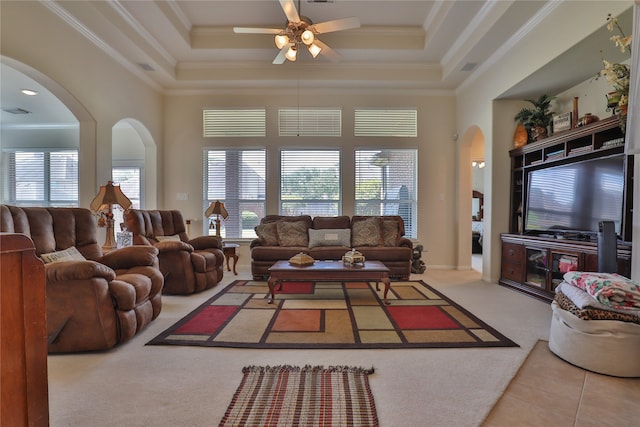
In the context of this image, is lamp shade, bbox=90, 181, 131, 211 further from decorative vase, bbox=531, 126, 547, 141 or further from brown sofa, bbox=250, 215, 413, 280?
decorative vase, bbox=531, 126, 547, 141

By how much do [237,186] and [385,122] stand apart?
9.90ft

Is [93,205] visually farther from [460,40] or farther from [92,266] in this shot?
[460,40]

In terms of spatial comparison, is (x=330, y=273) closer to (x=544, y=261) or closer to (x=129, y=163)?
(x=544, y=261)

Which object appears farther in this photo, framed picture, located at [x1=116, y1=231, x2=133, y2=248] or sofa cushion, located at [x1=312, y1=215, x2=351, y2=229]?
sofa cushion, located at [x1=312, y1=215, x2=351, y2=229]

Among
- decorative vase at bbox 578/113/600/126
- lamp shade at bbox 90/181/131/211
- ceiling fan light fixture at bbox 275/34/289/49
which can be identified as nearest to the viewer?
lamp shade at bbox 90/181/131/211

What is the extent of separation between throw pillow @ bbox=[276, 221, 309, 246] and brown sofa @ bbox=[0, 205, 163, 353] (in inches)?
91.3

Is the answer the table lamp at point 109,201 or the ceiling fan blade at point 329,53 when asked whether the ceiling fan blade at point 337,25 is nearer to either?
the ceiling fan blade at point 329,53

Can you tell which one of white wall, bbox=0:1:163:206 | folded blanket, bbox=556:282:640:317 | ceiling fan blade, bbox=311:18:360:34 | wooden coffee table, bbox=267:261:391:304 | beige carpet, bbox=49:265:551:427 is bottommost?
beige carpet, bbox=49:265:551:427

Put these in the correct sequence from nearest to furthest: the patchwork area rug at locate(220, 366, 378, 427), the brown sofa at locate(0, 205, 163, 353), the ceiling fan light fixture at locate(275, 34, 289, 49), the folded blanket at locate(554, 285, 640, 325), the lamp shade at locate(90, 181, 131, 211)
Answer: the patchwork area rug at locate(220, 366, 378, 427), the folded blanket at locate(554, 285, 640, 325), the brown sofa at locate(0, 205, 163, 353), the lamp shade at locate(90, 181, 131, 211), the ceiling fan light fixture at locate(275, 34, 289, 49)

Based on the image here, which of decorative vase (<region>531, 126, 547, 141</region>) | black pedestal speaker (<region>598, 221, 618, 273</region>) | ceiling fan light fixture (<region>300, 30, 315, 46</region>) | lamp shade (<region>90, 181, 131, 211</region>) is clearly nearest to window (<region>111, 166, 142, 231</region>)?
lamp shade (<region>90, 181, 131, 211</region>)

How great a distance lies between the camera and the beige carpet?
1.56m

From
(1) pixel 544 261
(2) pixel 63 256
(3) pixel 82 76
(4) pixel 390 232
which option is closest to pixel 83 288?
(2) pixel 63 256

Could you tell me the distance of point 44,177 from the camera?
6809 millimetres

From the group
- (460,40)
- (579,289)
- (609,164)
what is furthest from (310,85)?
(579,289)
